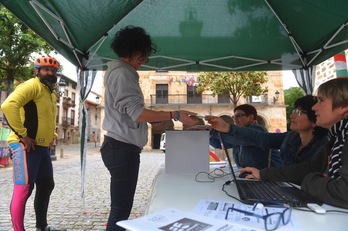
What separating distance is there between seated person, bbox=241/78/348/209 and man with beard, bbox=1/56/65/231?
1.99m

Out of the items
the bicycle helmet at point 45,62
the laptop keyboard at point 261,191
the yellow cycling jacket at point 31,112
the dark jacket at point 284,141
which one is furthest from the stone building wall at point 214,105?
the laptop keyboard at point 261,191

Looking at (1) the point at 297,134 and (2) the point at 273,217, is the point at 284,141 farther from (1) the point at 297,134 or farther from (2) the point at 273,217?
(2) the point at 273,217

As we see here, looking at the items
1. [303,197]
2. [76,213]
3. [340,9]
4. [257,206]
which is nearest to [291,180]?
[303,197]

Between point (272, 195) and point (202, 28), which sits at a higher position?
point (202, 28)

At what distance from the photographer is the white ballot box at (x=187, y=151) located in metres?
2.10

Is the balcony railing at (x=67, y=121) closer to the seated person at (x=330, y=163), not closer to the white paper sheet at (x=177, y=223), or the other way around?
the seated person at (x=330, y=163)

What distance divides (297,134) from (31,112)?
2.48 metres

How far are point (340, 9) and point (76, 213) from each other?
14.1ft

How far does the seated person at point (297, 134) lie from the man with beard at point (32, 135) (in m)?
1.66

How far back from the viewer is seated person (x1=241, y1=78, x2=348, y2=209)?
115 cm

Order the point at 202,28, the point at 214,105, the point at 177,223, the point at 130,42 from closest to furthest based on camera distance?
the point at 177,223 < the point at 130,42 < the point at 202,28 < the point at 214,105

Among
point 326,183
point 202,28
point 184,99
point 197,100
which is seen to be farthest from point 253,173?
point 197,100

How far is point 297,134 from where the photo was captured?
238 centimetres

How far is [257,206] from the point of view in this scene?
1097 millimetres
